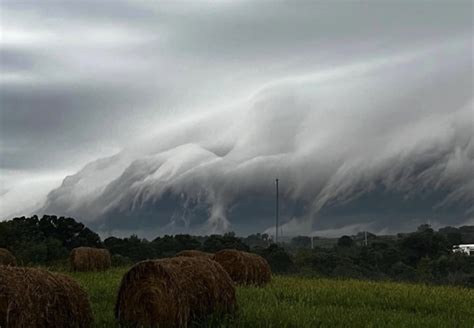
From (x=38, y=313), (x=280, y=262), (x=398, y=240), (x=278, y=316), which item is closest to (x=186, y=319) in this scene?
(x=278, y=316)

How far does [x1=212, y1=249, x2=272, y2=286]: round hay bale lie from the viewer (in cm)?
2414

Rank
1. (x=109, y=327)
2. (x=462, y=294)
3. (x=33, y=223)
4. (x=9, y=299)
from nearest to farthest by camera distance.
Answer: (x=9, y=299), (x=109, y=327), (x=462, y=294), (x=33, y=223)

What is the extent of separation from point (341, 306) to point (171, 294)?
15.1ft

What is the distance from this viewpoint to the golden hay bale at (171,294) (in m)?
15.1

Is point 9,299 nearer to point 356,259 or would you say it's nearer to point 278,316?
point 278,316

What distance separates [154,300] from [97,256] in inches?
785

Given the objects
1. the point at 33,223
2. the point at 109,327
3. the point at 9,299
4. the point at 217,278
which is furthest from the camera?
the point at 33,223

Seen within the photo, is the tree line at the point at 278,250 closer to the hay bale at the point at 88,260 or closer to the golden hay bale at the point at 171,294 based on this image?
the hay bale at the point at 88,260

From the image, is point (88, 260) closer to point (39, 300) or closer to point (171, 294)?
point (171, 294)

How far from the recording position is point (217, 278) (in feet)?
52.4

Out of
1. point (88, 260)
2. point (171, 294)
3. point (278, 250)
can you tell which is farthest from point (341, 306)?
point (278, 250)

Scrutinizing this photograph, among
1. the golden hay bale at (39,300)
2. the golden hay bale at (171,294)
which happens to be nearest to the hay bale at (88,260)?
the golden hay bale at (171,294)

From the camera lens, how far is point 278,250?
51375mm

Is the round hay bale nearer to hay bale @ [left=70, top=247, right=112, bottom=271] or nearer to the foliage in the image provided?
hay bale @ [left=70, top=247, right=112, bottom=271]
